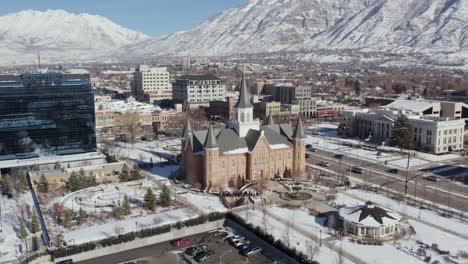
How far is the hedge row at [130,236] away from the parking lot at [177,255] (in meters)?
0.95

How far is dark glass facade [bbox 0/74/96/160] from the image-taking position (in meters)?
58.6

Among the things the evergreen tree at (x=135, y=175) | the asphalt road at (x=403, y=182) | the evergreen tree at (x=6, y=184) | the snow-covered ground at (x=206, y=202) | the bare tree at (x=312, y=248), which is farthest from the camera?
the evergreen tree at (x=135, y=175)

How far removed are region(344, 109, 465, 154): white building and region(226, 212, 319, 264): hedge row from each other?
41851 mm

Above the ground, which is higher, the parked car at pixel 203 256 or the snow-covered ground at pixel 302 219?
the snow-covered ground at pixel 302 219

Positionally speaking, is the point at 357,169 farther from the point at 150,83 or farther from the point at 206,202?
the point at 150,83

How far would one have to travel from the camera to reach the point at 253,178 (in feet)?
168

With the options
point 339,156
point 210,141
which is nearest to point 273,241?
point 210,141

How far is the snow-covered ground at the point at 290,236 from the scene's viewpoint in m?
32.9

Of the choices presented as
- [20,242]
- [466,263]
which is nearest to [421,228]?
[466,263]

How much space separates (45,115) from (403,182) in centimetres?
4646

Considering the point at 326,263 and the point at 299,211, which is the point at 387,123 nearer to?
the point at 299,211

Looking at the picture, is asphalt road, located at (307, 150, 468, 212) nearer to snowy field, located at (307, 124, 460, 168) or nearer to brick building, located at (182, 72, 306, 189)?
snowy field, located at (307, 124, 460, 168)

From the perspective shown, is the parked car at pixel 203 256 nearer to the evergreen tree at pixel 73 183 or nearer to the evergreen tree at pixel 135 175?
the evergreen tree at pixel 135 175

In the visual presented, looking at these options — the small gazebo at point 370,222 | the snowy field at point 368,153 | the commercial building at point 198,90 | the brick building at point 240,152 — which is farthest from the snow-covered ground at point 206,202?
the commercial building at point 198,90
